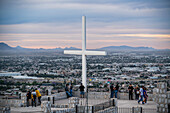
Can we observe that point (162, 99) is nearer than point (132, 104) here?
Yes

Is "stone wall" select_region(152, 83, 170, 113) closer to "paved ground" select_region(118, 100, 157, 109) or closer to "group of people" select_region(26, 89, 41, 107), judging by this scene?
"paved ground" select_region(118, 100, 157, 109)

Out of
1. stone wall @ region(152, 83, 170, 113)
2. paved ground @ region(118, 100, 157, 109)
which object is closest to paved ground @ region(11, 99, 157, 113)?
paved ground @ region(118, 100, 157, 109)

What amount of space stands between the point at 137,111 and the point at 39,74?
95.1 meters

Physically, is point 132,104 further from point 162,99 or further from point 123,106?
point 162,99

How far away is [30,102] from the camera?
105 feet

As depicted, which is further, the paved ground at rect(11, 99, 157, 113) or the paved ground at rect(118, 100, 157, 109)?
the paved ground at rect(118, 100, 157, 109)

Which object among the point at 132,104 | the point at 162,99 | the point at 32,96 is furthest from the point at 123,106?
the point at 32,96

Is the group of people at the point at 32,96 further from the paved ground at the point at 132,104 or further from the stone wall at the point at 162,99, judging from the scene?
the stone wall at the point at 162,99

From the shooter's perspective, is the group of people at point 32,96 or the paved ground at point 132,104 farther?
the group of people at point 32,96

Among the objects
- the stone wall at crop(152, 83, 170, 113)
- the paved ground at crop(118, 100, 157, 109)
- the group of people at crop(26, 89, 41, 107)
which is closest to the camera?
the stone wall at crop(152, 83, 170, 113)

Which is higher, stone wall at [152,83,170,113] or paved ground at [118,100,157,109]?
stone wall at [152,83,170,113]

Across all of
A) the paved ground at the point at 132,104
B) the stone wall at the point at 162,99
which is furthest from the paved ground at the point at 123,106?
the stone wall at the point at 162,99

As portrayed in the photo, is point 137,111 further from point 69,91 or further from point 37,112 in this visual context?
point 69,91

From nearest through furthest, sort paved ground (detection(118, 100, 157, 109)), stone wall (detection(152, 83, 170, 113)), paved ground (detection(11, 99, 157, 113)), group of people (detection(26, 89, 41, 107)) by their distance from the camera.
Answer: stone wall (detection(152, 83, 170, 113))
paved ground (detection(11, 99, 157, 113))
paved ground (detection(118, 100, 157, 109))
group of people (detection(26, 89, 41, 107))
